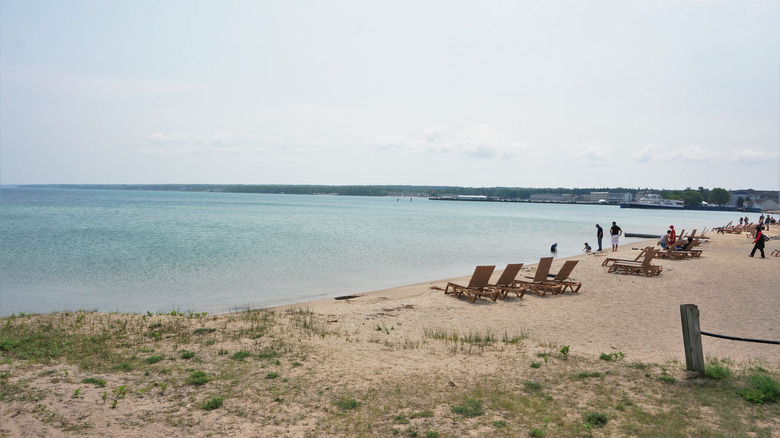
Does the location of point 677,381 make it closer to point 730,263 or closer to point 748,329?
point 748,329

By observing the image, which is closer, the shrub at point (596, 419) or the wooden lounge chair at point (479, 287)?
the shrub at point (596, 419)

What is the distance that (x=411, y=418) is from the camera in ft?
16.4

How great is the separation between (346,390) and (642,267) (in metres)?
14.4

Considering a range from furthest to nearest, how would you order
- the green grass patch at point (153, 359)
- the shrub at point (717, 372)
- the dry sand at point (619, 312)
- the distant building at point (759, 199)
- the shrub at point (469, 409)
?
the distant building at point (759, 199) → the dry sand at point (619, 312) → the green grass patch at point (153, 359) → the shrub at point (717, 372) → the shrub at point (469, 409)

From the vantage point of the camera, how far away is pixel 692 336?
235 inches

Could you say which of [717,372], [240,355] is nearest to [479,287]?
[717,372]

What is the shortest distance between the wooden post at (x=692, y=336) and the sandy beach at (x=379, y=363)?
0.30 metres

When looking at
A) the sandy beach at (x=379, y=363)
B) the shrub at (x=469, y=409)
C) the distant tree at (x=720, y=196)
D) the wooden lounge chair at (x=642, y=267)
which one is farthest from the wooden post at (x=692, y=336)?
the distant tree at (x=720, y=196)

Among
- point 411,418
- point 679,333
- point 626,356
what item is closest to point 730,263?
point 679,333

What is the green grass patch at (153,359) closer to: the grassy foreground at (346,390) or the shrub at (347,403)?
the grassy foreground at (346,390)

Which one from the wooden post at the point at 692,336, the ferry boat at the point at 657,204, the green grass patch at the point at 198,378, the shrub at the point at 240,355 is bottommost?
the shrub at the point at 240,355

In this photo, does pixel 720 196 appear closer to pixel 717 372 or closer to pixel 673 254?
pixel 673 254

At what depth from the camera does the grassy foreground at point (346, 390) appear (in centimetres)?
475

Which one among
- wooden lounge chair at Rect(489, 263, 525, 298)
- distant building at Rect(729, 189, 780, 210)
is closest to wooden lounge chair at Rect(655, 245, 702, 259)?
wooden lounge chair at Rect(489, 263, 525, 298)
